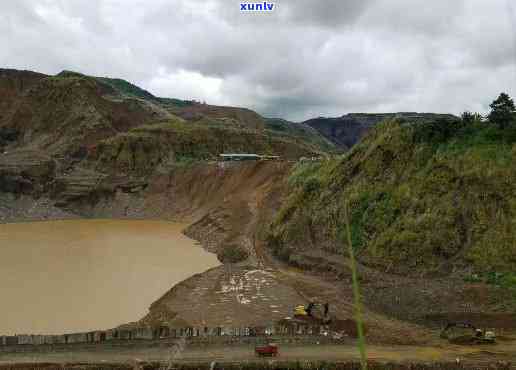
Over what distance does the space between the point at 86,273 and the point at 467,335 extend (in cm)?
2270

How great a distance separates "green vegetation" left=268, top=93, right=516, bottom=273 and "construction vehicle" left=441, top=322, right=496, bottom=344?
16.5ft

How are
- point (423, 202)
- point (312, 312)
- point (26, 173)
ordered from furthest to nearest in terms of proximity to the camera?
1. point (26, 173)
2. point (423, 202)
3. point (312, 312)

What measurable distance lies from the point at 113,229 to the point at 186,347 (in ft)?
128

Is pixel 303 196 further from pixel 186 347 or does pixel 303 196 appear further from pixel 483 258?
pixel 186 347

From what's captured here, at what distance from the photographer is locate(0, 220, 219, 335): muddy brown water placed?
20609mm

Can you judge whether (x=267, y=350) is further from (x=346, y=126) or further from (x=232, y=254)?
(x=346, y=126)

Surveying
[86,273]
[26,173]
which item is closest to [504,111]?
[86,273]

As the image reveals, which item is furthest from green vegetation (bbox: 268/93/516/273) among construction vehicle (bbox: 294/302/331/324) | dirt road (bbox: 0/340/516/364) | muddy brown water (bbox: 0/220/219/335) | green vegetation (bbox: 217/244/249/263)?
muddy brown water (bbox: 0/220/219/335)

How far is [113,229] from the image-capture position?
5212 centimetres

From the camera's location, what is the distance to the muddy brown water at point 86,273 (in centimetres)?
2061

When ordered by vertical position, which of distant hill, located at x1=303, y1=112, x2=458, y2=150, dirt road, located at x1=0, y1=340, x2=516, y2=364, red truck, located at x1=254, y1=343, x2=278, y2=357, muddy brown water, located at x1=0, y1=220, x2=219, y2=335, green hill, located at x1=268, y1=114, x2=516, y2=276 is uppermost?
distant hill, located at x1=303, y1=112, x2=458, y2=150

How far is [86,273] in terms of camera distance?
29266 mm

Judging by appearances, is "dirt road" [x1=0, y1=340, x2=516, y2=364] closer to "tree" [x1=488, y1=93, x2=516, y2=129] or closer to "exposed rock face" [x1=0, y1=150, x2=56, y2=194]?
"tree" [x1=488, y1=93, x2=516, y2=129]

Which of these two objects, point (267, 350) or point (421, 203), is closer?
point (267, 350)
